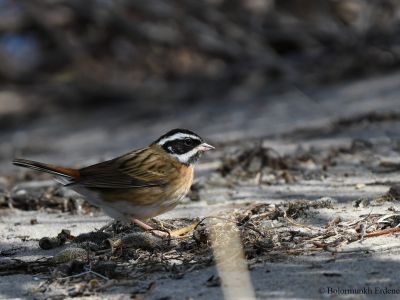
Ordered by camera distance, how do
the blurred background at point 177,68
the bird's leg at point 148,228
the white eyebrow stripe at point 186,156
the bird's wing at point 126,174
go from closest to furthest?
the bird's leg at point 148,228 < the bird's wing at point 126,174 < the white eyebrow stripe at point 186,156 < the blurred background at point 177,68

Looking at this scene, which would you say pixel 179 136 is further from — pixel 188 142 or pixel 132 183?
pixel 132 183

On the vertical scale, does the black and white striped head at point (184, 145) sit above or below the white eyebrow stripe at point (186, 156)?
above

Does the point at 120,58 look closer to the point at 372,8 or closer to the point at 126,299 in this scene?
the point at 372,8

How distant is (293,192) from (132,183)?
125 cm

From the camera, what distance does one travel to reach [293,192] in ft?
21.1

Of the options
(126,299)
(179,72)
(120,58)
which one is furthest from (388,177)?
(120,58)

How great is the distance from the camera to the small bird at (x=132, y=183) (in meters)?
5.97

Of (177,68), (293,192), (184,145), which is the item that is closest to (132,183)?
(184,145)

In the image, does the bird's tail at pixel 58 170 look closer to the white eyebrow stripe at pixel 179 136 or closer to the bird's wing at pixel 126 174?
the bird's wing at pixel 126 174

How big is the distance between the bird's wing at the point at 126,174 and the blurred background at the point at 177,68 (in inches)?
137

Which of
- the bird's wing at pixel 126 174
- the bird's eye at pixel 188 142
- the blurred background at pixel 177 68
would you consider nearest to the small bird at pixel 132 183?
the bird's wing at pixel 126 174

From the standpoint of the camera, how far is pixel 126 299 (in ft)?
13.5

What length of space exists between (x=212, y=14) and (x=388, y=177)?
6593mm

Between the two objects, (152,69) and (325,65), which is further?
(152,69)
